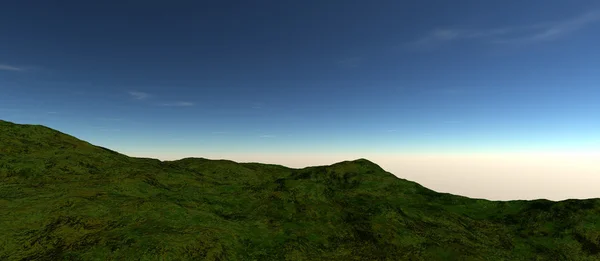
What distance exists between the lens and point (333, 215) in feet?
169

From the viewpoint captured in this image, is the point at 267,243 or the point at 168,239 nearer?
the point at 168,239

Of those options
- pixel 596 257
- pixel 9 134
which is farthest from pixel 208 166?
pixel 596 257

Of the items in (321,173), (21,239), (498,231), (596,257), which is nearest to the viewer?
(21,239)

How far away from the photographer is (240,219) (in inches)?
1818

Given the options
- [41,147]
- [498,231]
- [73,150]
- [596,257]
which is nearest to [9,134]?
[41,147]

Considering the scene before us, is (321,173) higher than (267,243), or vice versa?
(321,173)

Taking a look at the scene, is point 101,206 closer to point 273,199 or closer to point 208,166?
point 273,199

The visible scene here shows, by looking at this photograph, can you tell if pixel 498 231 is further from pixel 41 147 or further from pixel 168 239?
pixel 41 147

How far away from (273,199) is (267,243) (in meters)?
17.4

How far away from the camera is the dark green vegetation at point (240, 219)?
34.1 metres

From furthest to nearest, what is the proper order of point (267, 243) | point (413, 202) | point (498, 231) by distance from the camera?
point (413, 202) → point (498, 231) → point (267, 243)

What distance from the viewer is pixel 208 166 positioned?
93.8m

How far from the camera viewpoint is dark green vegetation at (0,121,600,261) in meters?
34.1

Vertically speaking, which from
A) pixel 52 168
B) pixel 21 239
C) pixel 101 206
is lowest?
pixel 21 239
